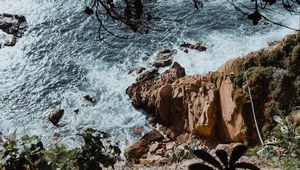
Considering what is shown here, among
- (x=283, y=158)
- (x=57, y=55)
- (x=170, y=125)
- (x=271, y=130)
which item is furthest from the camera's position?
(x=57, y=55)

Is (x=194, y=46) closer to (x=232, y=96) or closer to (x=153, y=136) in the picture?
(x=153, y=136)

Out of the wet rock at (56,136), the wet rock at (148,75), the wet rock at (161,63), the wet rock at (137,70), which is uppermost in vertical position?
the wet rock at (161,63)

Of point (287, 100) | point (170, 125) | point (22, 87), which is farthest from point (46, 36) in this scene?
point (287, 100)

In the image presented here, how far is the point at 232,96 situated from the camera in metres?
10.8

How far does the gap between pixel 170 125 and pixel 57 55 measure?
5194 millimetres

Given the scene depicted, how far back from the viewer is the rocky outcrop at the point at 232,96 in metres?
10.3

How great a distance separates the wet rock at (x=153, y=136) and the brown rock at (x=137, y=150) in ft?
0.49

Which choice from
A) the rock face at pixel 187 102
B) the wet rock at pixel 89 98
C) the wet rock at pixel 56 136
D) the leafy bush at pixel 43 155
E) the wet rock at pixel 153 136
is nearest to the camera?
the leafy bush at pixel 43 155

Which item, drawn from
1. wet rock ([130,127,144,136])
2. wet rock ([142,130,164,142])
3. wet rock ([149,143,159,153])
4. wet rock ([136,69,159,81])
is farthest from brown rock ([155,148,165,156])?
wet rock ([136,69,159,81])

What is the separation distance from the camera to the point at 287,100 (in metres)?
10.0

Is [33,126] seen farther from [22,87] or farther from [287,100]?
[287,100]

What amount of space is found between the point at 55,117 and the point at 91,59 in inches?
106

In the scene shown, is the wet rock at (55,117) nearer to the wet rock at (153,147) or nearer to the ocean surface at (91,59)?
the ocean surface at (91,59)

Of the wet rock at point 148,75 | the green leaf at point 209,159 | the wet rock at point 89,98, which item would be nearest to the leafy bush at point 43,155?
the green leaf at point 209,159
